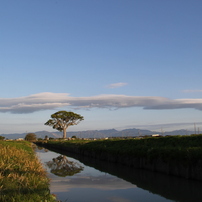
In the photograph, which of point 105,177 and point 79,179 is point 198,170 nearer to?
point 105,177

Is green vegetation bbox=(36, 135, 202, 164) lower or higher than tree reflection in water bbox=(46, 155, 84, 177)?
higher

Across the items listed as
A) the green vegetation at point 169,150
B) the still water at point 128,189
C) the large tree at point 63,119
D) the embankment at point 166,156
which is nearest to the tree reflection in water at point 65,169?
the still water at point 128,189

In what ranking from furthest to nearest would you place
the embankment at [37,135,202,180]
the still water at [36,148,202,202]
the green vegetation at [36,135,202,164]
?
the green vegetation at [36,135,202,164] < the embankment at [37,135,202,180] < the still water at [36,148,202,202]

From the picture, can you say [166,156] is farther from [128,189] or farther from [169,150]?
[128,189]

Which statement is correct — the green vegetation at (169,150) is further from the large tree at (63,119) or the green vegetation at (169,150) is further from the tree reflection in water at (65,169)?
the large tree at (63,119)

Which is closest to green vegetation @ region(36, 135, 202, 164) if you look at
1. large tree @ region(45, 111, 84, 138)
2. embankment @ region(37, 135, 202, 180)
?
embankment @ region(37, 135, 202, 180)

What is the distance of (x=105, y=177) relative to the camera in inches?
918

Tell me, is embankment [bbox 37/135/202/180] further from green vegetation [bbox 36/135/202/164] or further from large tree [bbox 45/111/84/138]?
large tree [bbox 45/111/84/138]

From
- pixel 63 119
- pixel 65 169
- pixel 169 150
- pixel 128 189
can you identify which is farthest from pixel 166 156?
pixel 63 119

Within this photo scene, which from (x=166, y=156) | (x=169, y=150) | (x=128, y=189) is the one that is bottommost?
(x=128, y=189)

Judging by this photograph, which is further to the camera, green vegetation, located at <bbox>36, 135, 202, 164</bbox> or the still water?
green vegetation, located at <bbox>36, 135, 202, 164</bbox>

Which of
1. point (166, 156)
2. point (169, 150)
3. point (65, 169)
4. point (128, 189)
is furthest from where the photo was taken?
point (65, 169)

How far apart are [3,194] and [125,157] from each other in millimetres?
20737

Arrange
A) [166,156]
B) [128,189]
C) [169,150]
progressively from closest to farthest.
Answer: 1. [128,189]
2. [166,156]
3. [169,150]
